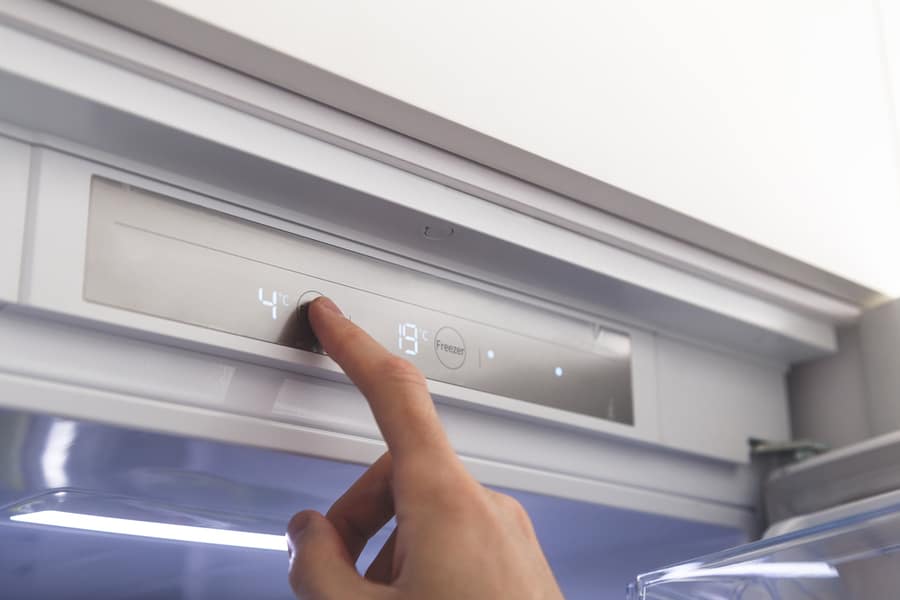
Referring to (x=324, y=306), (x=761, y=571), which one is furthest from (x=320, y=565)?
(x=761, y=571)

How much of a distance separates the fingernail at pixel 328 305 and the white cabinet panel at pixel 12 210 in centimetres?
16

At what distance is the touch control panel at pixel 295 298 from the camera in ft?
1.72

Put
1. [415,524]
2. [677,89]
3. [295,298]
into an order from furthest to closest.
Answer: [677,89] → [295,298] → [415,524]

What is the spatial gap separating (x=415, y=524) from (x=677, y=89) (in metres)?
0.38

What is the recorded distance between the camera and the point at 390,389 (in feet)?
1.71

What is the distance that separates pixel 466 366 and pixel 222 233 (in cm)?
17

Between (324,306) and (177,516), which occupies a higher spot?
(324,306)

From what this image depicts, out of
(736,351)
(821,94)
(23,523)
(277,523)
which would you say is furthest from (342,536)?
(821,94)

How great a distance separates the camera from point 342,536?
569 mm

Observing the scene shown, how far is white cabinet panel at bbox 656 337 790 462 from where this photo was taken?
76 centimetres

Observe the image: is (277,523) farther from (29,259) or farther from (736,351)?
(736,351)

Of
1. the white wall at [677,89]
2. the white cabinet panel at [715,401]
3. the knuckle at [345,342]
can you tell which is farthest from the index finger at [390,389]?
the white cabinet panel at [715,401]

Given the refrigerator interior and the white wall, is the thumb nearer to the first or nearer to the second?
the refrigerator interior

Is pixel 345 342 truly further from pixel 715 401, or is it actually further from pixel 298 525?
pixel 715 401
